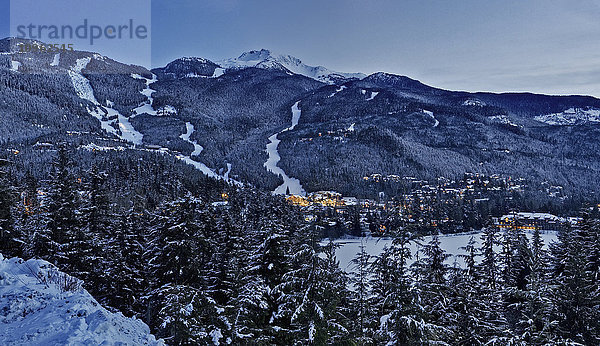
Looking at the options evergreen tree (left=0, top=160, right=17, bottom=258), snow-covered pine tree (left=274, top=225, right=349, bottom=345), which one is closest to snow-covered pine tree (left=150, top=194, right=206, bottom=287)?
snow-covered pine tree (left=274, top=225, right=349, bottom=345)

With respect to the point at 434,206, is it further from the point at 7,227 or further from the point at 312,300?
the point at 312,300

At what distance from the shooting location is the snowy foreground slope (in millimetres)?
7293

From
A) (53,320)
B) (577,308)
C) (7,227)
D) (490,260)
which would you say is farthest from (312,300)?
(490,260)

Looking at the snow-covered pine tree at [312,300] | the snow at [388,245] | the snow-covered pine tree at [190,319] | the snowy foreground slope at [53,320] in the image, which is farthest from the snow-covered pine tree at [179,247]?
the snow at [388,245]

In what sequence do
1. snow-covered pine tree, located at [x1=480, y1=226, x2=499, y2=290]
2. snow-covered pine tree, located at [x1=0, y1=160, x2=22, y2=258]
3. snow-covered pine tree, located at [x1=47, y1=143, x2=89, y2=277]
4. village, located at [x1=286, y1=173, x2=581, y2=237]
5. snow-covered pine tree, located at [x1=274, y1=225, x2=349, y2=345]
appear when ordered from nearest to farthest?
snow-covered pine tree, located at [x1=274, y1=225, x2=349, y2=345], snow-covered pine tree, located at [x1=47, y1=143, x2=89, y2=277], snow-covered pine tree, located at [x1=0, y1=160, x2=22, y2=258], snow-covered pine tree, located at [x1=480, y1=226, x2=499, y2=290], village, located at [x1=286, y1=173, x2=581, y2=237]

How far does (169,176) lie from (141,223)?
107791 mm

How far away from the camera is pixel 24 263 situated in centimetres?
1255

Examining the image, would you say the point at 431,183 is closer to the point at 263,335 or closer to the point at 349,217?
the point at 349,217

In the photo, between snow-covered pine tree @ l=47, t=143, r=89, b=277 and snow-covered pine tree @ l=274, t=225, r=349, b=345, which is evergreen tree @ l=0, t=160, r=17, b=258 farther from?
snow-covered pine tree @ l=274, t=225, r=349, b=345

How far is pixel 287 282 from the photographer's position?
10867mm

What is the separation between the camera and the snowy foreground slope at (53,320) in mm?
7293

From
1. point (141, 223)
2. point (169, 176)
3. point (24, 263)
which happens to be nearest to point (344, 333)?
point (24, 263)

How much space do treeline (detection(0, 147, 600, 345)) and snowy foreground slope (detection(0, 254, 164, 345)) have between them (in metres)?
2.01

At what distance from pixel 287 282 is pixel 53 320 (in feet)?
19.8
